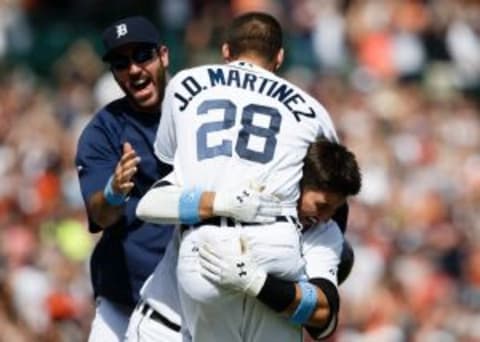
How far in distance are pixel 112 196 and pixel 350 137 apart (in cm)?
1073

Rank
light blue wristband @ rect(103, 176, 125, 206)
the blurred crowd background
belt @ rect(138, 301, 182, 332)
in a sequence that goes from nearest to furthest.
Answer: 1. light blue wristband @ rect(103, 176, 125, 206)
2. belt @ rect(138, 301, 182, 332)
3. the blurred crowd background

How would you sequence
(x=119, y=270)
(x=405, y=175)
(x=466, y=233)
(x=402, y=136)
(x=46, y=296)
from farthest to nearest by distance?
(x=402, y=136) < (x=405, y=175) < (x=466, y=233) < (x=46, y=296) < (x=119, y=270)

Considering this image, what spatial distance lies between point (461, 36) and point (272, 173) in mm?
14673

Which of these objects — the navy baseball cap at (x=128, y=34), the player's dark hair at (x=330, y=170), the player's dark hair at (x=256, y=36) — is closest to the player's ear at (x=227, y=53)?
the player's dark hair at (x=256, y=36)

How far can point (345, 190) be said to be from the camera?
26.1 feet

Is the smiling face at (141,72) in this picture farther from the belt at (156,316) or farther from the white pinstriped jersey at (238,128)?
the belt at (156,316)

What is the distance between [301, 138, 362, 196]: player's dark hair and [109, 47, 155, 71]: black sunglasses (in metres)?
0.94

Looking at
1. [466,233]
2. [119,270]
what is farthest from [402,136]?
[119,270]

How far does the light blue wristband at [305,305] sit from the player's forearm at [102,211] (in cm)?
87

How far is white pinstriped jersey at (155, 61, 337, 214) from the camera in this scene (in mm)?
7844

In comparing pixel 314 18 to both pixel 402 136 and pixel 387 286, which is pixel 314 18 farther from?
pixel 387 286

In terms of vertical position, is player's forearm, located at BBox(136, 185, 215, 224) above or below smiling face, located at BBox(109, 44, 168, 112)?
below

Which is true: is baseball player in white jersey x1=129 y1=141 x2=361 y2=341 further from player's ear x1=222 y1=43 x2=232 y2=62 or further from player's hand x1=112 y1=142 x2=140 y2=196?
player's ear x1=222 y1=43 x2=232 y2=62

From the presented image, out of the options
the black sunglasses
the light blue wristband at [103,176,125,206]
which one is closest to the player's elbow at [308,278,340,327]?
the light blue wristband at [103,176,125,206]
